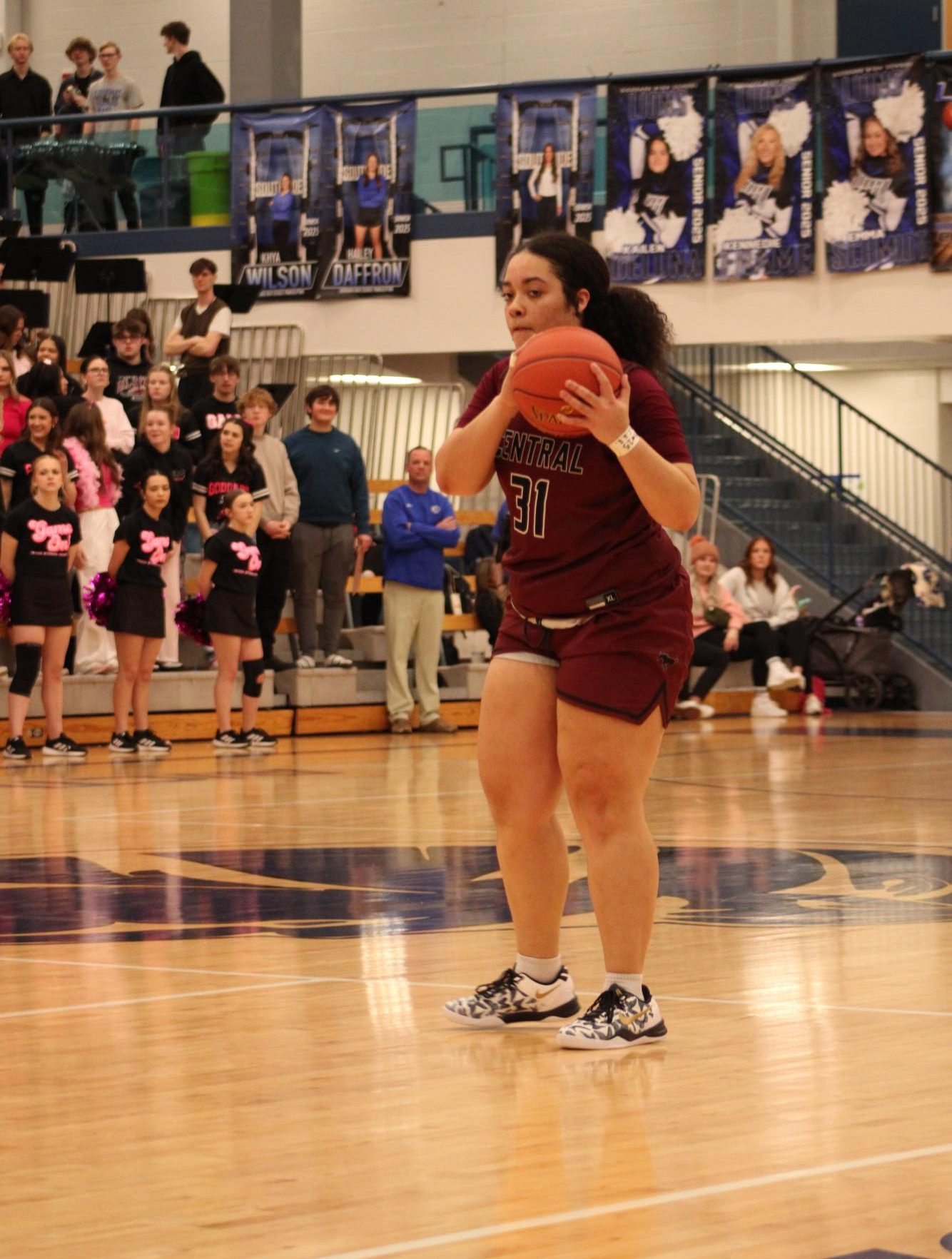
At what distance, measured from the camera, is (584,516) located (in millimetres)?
3902

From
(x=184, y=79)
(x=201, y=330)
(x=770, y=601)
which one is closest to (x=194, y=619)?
(x=201, y=330)

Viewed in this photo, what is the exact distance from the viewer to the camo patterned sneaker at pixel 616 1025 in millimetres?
3771

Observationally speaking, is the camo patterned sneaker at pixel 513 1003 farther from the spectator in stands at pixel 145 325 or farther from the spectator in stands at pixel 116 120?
the spectator in stands at pixel 116 120

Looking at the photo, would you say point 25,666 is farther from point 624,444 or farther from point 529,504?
point 624,444

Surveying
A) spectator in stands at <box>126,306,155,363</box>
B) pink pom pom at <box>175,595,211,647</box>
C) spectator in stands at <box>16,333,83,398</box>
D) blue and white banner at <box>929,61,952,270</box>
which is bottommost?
pink pom pom at <box>175,595,211,647</box>

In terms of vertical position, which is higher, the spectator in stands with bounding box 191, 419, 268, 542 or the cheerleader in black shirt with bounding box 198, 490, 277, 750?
the spectator in stands with bounding box 191, 419, 268, 542

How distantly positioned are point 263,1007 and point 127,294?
46.3 feet

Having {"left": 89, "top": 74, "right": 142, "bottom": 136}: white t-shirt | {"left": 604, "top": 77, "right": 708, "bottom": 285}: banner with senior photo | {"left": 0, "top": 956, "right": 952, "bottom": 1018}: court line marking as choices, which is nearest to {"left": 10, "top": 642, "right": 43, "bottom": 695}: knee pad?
{"left": 0, "top": 956, "right": 952, "bottom": 1018}: court line marking

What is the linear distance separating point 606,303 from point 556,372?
42cm

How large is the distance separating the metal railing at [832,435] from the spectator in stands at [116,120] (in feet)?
18.6

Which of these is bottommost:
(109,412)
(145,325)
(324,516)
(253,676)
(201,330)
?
(253,676)

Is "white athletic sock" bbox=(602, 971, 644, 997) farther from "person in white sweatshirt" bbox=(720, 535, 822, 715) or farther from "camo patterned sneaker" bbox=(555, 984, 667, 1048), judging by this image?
"person in white sweatshirt" bbox=(720, 535, 822, 715)

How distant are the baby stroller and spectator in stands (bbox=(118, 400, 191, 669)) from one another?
6.47m

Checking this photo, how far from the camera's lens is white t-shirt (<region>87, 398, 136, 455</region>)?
44.0ft
